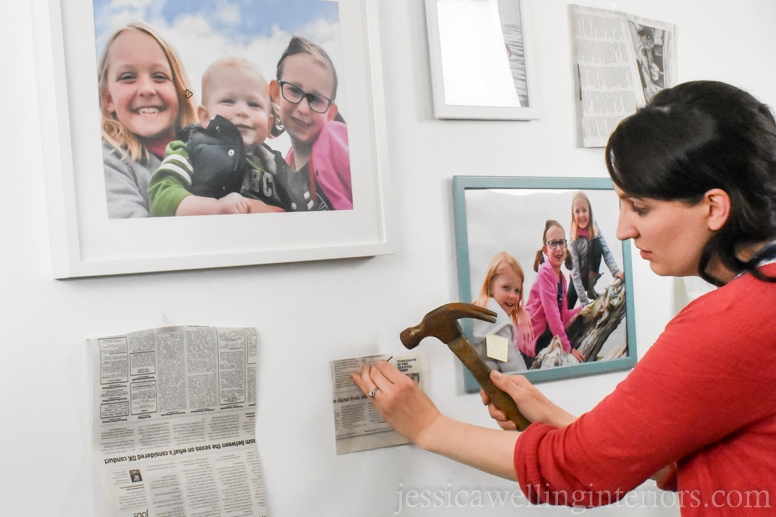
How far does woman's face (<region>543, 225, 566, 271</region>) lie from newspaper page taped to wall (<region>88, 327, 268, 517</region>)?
0.53 meters

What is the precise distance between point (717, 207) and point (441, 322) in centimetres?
39

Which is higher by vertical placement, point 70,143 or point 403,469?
point 70,143

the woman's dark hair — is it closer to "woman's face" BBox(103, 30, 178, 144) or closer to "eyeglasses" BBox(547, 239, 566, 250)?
"eyeglasses" BBox(547, 239, 566, 250)

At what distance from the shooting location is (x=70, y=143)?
874 millimetres

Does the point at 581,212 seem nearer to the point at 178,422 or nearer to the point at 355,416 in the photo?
the point at 355,416

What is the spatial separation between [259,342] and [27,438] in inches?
11.7

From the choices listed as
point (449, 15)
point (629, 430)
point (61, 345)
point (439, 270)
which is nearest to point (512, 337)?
point (439, 270)

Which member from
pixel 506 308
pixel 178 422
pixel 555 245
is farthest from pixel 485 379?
pixel 178 422

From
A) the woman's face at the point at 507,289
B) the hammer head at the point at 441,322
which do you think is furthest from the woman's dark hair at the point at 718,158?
the woman's face at the point at 507,289

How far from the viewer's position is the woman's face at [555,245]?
4.13 feet

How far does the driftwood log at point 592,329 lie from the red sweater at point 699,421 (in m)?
0.40

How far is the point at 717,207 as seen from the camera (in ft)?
2.70

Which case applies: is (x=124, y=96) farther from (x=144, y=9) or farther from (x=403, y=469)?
(x=403, y=469)

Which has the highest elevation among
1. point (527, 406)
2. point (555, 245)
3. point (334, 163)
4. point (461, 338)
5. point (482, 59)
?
point (482, 59)
